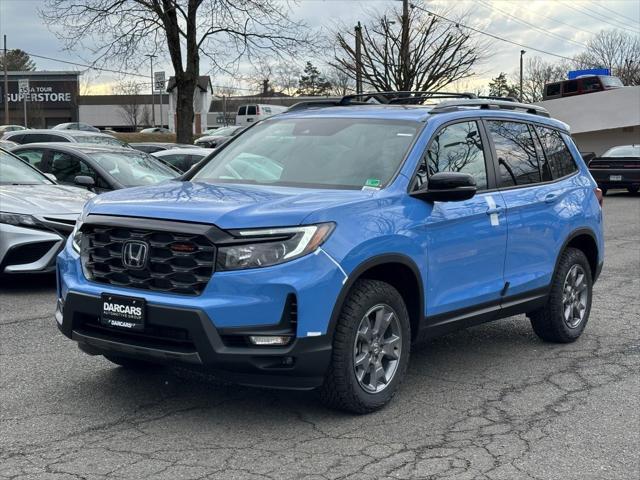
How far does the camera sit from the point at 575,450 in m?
4.51

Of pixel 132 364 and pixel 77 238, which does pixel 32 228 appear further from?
pixel 77 238

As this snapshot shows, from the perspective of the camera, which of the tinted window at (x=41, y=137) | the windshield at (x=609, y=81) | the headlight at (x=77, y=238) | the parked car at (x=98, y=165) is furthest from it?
the windshield at (x=609, y=81)

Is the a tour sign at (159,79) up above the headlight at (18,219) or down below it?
above

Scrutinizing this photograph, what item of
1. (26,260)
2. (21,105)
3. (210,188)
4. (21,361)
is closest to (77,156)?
(26,260)

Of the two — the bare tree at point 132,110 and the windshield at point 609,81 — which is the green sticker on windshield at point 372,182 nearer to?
the windshield at point 609,81

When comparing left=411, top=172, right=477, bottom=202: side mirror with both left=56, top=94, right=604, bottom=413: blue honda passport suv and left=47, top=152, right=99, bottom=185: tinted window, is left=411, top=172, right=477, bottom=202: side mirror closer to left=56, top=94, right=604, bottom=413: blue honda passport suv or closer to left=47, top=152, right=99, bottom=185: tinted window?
left=56, top=94, right=604, bottom=413: blue honda passport suv

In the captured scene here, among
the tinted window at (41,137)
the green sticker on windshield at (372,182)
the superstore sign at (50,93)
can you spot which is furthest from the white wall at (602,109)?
the superstore sign at (50,93)

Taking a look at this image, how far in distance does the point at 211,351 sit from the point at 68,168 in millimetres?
7304

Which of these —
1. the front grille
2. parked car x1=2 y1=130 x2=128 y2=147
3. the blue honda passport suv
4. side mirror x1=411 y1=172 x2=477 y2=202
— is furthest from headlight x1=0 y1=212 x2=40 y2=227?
parked car x1=2 y1=130 x2=128 y2=147

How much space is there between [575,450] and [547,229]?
7.54 feet

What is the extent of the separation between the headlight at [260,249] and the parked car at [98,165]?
6167mm

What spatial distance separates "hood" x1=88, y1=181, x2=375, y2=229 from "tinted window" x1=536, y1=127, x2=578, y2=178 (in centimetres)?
242

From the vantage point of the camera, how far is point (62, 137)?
1677 centimetres

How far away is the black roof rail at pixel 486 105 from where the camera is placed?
5951 mm
